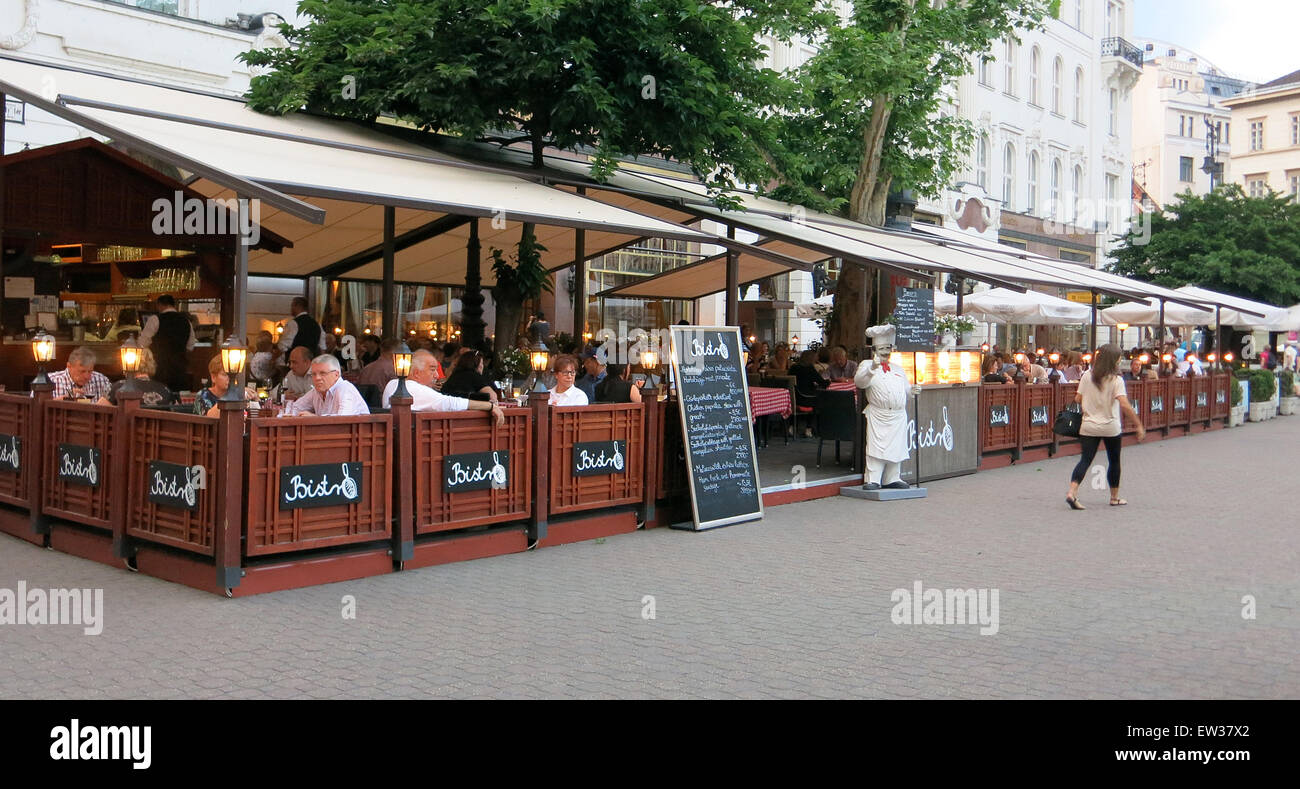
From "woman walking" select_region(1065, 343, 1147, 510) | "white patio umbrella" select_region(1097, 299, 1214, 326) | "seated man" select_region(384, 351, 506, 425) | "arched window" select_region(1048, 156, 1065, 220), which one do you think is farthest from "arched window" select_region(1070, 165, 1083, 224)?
"seated man" select_region(384, 351, 506, 425)

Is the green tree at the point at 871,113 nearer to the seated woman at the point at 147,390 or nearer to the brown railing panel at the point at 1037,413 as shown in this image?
the brown railing panel at the point at 1037,413

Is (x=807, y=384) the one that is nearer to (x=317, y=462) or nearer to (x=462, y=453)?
(x=462, y=453)

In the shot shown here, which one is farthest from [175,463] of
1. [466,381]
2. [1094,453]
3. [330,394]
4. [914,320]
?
[914,320]

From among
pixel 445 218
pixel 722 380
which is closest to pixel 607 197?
pixel 445 218

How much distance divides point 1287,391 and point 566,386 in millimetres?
30375

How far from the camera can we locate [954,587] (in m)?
8.26

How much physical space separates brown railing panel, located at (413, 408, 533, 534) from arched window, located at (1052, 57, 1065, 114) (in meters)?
39.9

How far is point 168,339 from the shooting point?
1312 centimetres

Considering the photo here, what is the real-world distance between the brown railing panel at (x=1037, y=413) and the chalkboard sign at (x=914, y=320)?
3.15 m

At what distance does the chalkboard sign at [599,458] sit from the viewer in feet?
32.0

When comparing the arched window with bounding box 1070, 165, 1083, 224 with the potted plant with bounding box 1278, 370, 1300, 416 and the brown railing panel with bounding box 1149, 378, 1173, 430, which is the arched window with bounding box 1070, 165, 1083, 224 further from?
the brown railing panel with bounding box 1149, 378, 1173, 430
